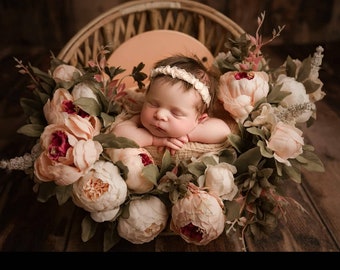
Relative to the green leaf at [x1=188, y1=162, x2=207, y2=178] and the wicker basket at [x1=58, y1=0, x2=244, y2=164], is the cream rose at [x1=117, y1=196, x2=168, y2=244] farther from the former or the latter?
the wicker basket at [x1=58, y1=0, x2=244, y2=164]

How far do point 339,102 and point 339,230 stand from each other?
0.72m

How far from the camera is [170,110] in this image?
3.02ft

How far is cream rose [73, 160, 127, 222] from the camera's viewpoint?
79 centimetres

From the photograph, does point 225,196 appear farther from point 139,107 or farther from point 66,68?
point 66,68

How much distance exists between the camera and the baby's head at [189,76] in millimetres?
908

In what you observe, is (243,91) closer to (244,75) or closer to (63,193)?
(244,75)

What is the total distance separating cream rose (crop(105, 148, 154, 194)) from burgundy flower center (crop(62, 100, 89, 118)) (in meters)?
0.09

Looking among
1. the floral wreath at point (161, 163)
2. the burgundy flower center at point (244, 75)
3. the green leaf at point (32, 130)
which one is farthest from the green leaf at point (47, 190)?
the burgundy flower center at point (244, 75)

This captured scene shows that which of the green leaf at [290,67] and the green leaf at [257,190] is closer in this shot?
the green leaf at [257,190]

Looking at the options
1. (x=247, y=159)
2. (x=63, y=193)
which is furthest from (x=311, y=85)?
(x=63, y=193)

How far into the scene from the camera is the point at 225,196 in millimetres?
848

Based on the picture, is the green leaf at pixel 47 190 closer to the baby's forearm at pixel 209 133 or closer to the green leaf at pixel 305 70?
the baby's forearm at pixel 209 133

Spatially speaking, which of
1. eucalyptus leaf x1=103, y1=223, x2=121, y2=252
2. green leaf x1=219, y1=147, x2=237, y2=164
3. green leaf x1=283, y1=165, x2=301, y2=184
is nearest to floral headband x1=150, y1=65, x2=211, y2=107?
green leaf x1=219, y1=147, x2=237, y2=164

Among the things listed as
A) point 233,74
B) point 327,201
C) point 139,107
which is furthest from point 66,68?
point 327,201
